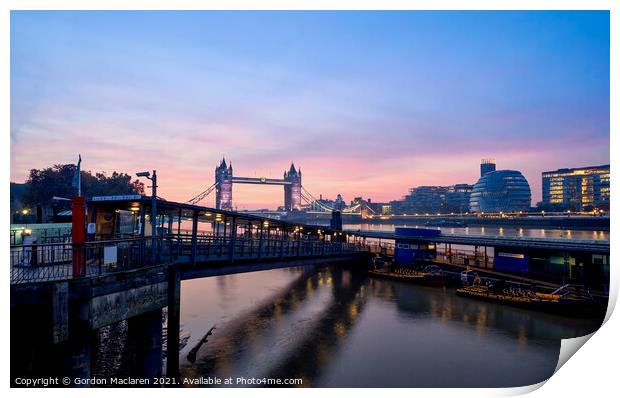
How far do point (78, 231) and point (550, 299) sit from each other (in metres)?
24.0

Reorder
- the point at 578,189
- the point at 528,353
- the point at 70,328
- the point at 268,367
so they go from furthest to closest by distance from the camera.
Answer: the point at 578,189
the point at 528,353
the point at 268,367
the point at 70,328

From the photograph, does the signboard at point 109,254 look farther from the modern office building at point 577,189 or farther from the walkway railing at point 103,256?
the modern office building at point 577,189

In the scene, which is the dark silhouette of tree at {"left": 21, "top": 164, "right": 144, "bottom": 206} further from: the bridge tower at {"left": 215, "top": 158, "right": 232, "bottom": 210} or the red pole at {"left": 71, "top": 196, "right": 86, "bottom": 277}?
the bridge tower at {"left": 215, "top": 158, "right": 232, "bottom": 210}

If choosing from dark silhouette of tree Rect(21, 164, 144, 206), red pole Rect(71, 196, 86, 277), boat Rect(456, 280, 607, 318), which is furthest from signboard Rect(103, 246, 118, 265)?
dark silhouette of tree Rect(21, 164, 144, 206)

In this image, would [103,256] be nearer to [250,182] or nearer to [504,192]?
[250,182]

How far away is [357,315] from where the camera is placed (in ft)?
78.7

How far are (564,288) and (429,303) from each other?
790cm

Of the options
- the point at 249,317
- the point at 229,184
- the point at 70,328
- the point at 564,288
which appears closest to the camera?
the point at 70,328

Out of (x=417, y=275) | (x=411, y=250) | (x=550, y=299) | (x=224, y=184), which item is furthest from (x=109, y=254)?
(x=224, y=184)

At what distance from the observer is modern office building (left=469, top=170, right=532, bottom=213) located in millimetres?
184700

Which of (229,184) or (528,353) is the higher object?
(229,184)

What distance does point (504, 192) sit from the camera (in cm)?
18625

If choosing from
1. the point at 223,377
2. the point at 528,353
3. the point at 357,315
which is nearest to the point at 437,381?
the point at 528,353
